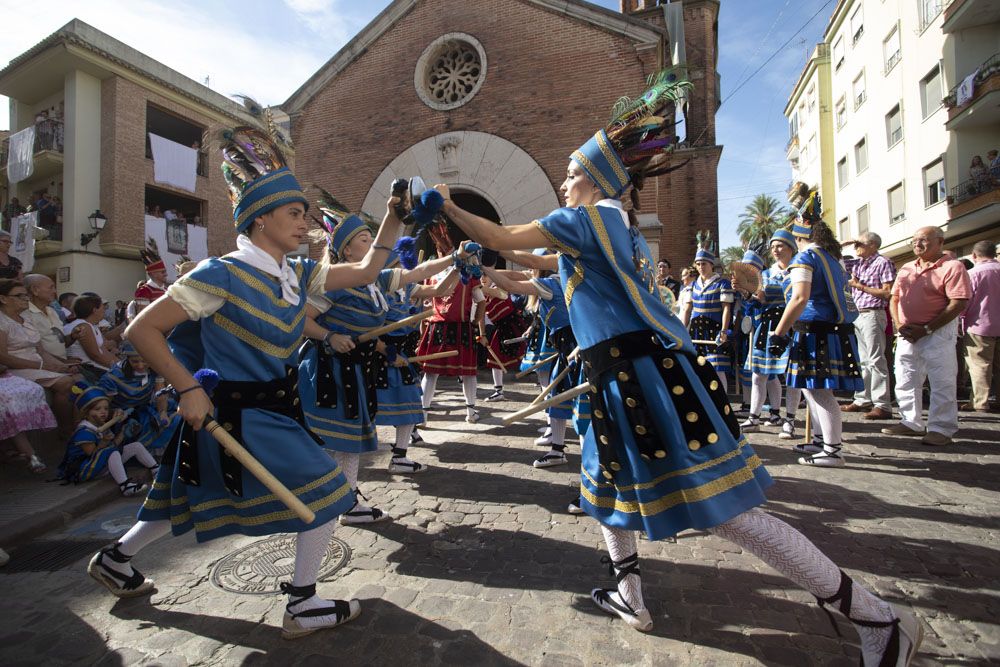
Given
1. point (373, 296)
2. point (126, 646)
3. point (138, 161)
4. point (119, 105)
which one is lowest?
point (126, 646)

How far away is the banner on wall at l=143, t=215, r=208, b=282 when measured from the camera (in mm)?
20008

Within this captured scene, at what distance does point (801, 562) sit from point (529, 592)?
1.27m

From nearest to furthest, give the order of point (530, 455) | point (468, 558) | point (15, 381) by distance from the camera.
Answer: point (468, 558), point (15, 381), point (530, 455)

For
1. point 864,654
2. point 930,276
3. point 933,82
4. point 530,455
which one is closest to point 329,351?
point 530,455

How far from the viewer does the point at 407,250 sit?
16.9 feet

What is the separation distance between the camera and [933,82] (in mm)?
19344

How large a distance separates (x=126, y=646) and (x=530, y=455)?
360 centimetres

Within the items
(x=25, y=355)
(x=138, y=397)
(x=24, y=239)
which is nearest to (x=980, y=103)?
(x=138, y=397)

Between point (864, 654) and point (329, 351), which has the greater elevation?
point (329, 351)

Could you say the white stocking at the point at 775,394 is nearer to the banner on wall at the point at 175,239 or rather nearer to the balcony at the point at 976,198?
the balcony at the point at 976,198

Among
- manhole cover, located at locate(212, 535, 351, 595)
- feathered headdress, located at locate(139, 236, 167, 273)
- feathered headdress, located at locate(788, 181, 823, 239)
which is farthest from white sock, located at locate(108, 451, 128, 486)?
feathered headdress, located at locate(788, 181, 823, 239)

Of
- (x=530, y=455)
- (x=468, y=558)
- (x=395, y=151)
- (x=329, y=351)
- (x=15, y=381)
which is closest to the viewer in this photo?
(x=468, y=558)

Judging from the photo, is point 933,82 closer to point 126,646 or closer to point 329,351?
point 329,351

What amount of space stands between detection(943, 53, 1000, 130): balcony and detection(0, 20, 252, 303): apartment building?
76.0ft
